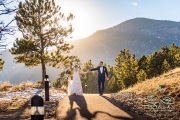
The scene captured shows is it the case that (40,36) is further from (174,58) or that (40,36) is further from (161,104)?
(174,58)

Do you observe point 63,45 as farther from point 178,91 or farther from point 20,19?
point 178,91

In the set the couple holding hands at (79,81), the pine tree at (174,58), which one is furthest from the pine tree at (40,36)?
the pine tree at (174,58)

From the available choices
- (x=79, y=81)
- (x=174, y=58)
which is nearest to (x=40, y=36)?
(x=79, y=81)

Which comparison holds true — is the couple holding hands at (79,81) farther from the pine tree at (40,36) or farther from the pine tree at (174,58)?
the pine tree at (174,58)

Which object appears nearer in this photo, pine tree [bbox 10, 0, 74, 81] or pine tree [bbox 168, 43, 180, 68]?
pine tree [bbox 10, 0, 74, 81]

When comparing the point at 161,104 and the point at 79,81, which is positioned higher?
the point at 79,81

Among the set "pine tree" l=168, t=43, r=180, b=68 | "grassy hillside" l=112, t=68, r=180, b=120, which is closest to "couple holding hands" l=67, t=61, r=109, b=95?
"grassy hillside" l=112, t=68, r=180, b=120

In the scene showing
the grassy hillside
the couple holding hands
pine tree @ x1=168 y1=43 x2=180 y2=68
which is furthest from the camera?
pine tree @ x1=168 y1=43 x2=180 y2=68

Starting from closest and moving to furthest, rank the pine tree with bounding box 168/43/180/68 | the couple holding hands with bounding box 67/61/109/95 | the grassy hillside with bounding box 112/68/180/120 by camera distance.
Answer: the grassy hillside with bounding box 112/68/180/120
the couple holding hands with bounding box 67/61/109/95
the pine tree with bounding box 168/43/180/68

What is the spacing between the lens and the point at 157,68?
7981cm

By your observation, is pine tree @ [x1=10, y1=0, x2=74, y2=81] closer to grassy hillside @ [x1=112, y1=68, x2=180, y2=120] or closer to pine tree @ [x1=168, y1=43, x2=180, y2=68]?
grassy hillside @ [x1=112, y1=68, x2=180, y2=120]

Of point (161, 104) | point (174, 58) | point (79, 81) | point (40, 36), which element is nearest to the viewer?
point (161, 104)

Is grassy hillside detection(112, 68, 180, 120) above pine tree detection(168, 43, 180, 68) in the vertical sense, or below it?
below

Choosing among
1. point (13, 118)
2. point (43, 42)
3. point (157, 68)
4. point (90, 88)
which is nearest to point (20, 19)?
point (43, 42)
